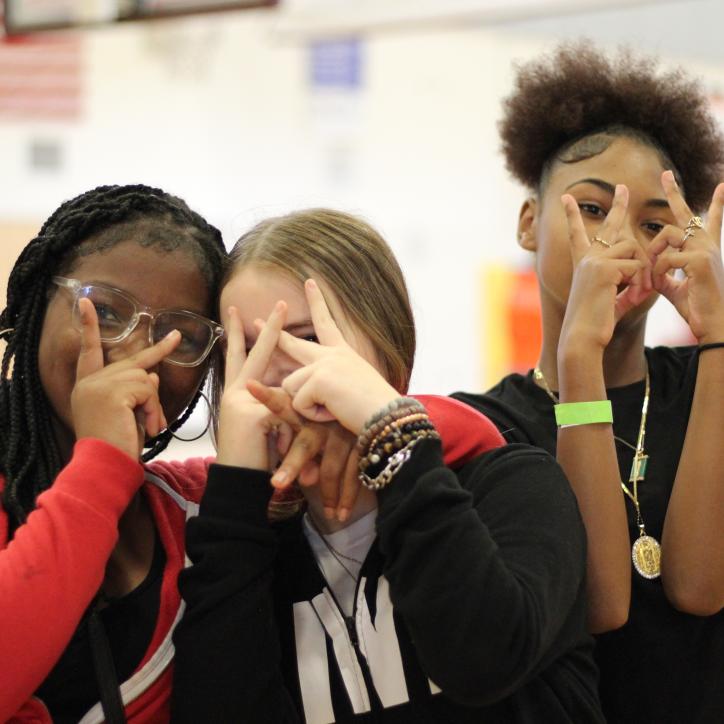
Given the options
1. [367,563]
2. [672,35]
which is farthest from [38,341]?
[672,35]

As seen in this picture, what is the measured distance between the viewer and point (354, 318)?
128 cm

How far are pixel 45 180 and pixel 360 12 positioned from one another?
1591 millimetres

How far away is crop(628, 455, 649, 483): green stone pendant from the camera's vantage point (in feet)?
4.98

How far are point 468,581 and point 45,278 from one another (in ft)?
2.19

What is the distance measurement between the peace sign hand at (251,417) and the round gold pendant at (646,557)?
1.78ft

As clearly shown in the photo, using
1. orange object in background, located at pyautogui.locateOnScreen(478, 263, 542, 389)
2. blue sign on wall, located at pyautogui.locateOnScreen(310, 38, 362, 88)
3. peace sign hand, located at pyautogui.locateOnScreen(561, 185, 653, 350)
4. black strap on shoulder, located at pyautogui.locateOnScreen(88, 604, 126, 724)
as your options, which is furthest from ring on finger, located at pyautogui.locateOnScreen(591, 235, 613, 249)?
blue sign on wall, located at pyautogui.locateOnScreen(310, 38, 362, 88)

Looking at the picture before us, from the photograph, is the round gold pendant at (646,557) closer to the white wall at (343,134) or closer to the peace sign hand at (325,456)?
the peace sign hand at (325,456)

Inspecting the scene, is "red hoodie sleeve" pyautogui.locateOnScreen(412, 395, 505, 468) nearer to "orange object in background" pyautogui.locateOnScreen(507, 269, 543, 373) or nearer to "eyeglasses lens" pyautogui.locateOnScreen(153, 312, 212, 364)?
"eyeglasses lens" pyautogui.locateOnScreen(153, 312, 212, 364)

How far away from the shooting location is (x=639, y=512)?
4.89 feet

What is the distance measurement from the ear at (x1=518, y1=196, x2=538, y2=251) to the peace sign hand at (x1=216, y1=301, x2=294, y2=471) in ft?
2.33

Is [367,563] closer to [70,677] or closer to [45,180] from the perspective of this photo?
[70,677]

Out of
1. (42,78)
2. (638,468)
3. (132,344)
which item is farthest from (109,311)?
(42,78)

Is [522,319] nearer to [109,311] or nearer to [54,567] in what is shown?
[109,311]

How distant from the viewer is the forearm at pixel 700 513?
1362 mm
